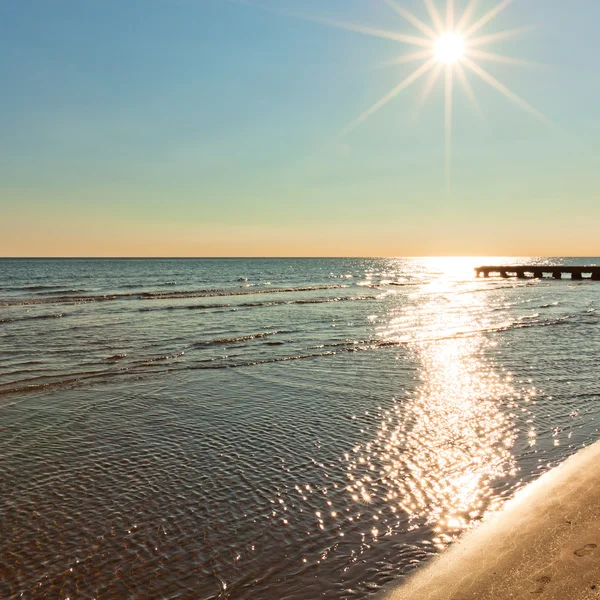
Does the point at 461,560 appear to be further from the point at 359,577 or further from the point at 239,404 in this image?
the point at 239,404

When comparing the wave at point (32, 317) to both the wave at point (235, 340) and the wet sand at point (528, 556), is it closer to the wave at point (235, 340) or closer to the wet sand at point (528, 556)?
the wave at point (235, 340)

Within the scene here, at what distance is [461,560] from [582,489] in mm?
2232

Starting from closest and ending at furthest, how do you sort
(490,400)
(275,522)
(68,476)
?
(275,522)
(68,476)
(490,400)

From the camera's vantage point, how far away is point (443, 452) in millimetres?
7141

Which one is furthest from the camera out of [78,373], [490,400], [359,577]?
[78,373]

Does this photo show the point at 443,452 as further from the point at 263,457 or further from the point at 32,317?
the point at 32,317

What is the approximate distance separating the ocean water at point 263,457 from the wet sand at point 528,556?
0.27 m

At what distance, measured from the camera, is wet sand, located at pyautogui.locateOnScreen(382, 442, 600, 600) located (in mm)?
3855

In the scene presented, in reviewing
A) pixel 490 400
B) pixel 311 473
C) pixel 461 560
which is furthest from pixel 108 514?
pixel 490 400

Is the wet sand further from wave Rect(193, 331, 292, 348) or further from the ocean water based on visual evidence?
wave Rect(193, 331, 292, 348)

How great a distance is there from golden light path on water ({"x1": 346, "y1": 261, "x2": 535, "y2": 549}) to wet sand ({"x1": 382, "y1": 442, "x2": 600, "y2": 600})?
0.33 m

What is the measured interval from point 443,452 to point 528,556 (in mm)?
2814

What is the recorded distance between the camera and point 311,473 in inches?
257

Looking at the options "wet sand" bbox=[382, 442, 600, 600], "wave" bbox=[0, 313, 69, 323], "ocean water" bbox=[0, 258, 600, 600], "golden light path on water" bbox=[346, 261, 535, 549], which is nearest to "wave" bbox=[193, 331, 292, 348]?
"ocean water" bbox=[0, 258, 600, 600]
